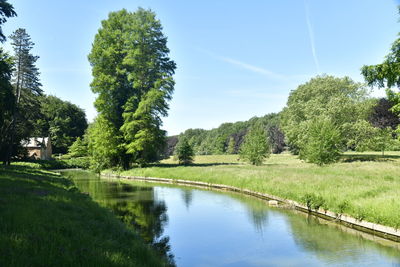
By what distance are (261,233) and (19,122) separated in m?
39.0

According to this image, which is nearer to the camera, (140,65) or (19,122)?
(19,122)

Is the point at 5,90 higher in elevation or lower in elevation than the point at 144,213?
higher

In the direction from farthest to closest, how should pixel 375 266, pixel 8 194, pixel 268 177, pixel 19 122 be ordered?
pixel 19 122 → pixel 268 177 → pixel 8 194 → pixel 375 266

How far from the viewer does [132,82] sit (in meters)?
50.5

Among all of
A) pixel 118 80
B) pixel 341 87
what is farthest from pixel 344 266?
pixel 341 87

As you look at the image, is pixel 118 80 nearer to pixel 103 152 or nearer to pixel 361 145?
→ pixel 103 152

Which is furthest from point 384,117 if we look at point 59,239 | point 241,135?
point 241,135

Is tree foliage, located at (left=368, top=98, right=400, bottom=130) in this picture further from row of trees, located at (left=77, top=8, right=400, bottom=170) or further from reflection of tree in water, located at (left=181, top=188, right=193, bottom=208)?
reflection of tree in water, located at (left=181, top=188, right=193, bottom=208)

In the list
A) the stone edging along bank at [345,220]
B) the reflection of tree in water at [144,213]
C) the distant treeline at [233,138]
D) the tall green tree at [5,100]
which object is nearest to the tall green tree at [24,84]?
the tall green tree at [5,100]

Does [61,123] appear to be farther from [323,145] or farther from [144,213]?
[144,213]

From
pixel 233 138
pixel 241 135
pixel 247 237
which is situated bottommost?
pixel 247 237

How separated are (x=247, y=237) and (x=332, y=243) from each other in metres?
3.62

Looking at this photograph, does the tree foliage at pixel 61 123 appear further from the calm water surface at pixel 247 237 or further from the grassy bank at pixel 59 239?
the grassy bank at pixel 59 239

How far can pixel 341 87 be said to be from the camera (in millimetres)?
61656
